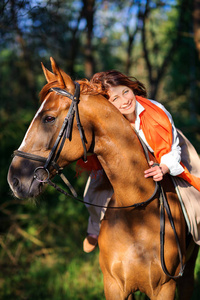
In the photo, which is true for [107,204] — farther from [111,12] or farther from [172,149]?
[111,12]

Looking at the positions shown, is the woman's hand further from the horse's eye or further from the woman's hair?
the horse's eye

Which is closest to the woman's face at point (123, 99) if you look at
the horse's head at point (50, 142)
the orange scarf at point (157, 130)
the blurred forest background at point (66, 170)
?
the orange scarf at point (157, 130)

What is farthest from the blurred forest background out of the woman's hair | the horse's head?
the horse's head

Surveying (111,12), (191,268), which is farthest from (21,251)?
(111,12)

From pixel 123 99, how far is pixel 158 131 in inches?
16.1

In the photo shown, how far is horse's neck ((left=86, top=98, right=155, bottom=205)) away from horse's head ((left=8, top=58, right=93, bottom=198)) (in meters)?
0.12

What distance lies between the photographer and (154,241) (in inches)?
100

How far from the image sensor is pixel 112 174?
2.49 meters

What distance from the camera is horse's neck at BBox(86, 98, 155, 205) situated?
7.99 ft

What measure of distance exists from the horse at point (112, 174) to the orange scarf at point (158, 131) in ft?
0.40

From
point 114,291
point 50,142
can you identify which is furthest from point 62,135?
point 114,291

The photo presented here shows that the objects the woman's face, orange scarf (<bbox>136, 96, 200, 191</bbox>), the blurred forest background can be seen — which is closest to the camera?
orange scarf (<bbox>136, 96, 200, 191</bbox>)

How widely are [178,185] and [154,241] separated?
544 millimetres

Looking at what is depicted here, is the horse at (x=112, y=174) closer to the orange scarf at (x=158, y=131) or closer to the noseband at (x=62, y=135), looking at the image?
the noseband at (x=62, y=135)
